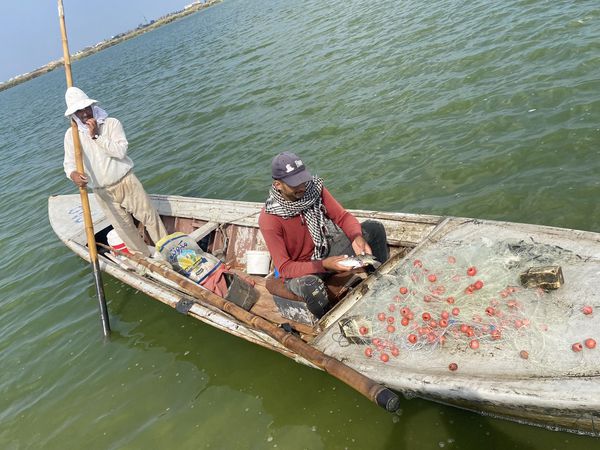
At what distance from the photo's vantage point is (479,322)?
3.93 metres

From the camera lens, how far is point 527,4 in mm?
13844

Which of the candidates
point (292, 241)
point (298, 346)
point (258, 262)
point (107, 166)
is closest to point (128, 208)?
point (107, 166)

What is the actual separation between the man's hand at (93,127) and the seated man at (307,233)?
341 centimetres

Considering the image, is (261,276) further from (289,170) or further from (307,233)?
(289,170)

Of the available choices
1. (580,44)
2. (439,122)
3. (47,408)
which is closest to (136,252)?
(47,408)

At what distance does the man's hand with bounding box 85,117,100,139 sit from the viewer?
650cm

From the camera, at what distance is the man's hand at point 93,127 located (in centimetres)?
650

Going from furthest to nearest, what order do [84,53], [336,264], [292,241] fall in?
[84,53], [292,241], [336,264]

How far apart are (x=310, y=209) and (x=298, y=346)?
1.49 m

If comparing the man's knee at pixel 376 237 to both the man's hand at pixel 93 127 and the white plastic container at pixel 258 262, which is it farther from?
the man's hand at pixel 93 127

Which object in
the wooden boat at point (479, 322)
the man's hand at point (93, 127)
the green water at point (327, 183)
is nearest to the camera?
the wooden boat at point (479, 322)

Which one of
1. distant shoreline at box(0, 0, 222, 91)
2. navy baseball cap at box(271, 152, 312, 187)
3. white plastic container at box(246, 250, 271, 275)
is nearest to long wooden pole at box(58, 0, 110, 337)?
white plastic container at box(246, 250, 271, 275)

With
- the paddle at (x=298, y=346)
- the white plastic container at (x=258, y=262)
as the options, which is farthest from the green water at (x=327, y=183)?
the white plastic container at (x=258, y=262)

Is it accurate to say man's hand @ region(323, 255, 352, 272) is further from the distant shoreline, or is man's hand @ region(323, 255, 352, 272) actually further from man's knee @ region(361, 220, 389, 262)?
the distant shoreline
